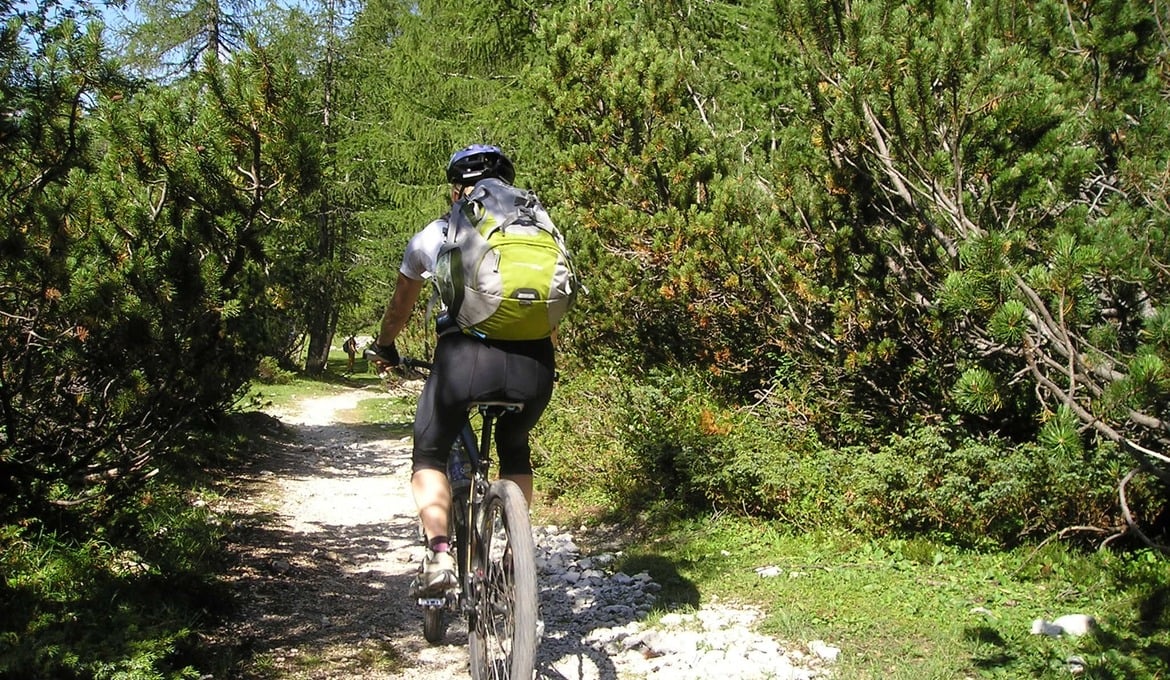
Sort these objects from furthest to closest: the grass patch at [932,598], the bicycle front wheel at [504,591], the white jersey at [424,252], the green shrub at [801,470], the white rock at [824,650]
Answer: the green shrub at [801,470], the white rock at [824,650], the grass patch at [932,598], the white jersey at [424,252], the bicycle front wheel at [504,591]

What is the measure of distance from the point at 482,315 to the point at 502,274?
0.17 metres

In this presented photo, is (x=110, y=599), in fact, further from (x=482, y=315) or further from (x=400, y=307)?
(x=482, y=315)

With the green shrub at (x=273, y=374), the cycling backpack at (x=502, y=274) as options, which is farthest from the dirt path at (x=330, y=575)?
the green shrub at (x=273, y=374)

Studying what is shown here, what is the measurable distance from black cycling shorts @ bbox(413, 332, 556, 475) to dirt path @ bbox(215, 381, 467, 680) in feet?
4.04

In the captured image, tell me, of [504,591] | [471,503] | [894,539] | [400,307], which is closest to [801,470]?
[894,539]

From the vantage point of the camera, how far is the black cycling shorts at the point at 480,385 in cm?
339

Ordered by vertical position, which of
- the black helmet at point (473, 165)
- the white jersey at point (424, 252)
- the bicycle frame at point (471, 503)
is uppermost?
the black helmet at point (473, 165)

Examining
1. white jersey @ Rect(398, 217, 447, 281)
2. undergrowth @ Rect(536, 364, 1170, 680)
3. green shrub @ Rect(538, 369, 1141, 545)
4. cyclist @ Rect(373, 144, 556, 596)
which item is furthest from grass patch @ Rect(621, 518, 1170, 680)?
white jersey @ Rect(398, 217, 447, 281)

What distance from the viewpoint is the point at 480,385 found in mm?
3395

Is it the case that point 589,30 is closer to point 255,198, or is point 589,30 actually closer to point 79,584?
point 255,198

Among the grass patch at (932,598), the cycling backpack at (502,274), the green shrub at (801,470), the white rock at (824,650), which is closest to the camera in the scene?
the cycling backpack at (502,274)

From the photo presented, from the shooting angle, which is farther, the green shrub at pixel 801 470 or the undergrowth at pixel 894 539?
the green shrub at pixel 801 470

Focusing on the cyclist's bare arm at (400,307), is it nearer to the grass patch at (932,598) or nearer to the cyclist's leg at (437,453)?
the cyclist's leg at (437,453)

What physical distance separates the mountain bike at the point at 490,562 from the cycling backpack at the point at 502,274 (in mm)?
352
